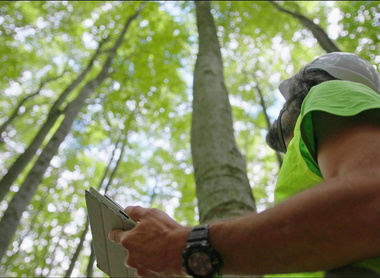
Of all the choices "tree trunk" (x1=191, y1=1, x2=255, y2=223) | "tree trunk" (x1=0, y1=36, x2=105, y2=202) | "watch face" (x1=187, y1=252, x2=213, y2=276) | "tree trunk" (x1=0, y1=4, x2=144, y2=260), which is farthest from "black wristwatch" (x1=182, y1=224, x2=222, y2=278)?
"tree trunk" (x1=0, y1=36, x2=105, y2=202)

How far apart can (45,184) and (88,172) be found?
2.12 meters

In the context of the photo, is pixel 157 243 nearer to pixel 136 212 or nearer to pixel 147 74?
pixel 136 212

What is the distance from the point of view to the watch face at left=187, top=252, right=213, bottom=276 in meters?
0.76

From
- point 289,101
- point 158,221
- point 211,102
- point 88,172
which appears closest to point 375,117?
point 289,101

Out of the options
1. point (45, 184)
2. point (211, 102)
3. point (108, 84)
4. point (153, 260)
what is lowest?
point (153, 260)

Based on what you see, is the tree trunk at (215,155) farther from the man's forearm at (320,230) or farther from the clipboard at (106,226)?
the man's forearm at (320,230)

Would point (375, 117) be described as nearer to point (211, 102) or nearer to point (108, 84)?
point (211, 102)

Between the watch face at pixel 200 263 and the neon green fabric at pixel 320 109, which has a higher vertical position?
the neon green fabric at pixel 320 109

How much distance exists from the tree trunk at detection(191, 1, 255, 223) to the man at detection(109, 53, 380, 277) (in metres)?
1.13

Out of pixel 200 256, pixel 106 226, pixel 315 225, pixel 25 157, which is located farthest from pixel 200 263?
pixel 25 157

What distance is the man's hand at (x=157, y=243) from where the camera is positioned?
2.70 ft

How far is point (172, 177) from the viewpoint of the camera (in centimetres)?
1232

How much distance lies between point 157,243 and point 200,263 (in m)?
0.15

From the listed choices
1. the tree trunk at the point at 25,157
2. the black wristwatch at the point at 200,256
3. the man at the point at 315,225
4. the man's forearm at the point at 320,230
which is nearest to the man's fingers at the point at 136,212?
the man at the point at 315,225
